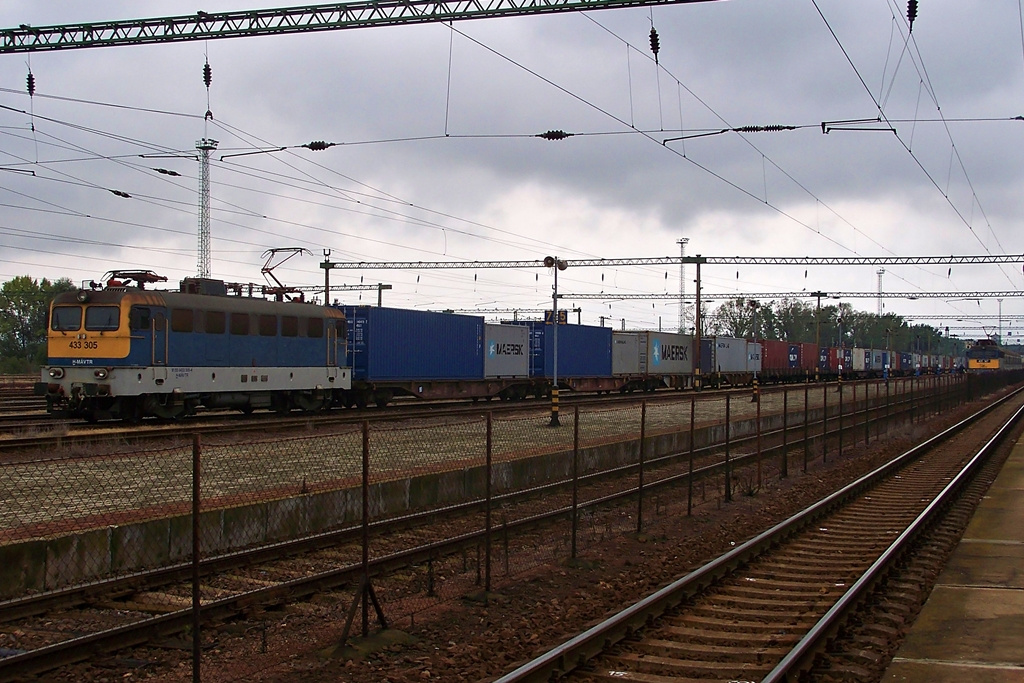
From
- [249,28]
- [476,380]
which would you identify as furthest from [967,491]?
[476,380]

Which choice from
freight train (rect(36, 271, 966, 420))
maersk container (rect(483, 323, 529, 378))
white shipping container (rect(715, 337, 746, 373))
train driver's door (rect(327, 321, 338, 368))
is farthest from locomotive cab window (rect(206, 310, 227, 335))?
white shipping container (rect(715, 337, 746, 373))

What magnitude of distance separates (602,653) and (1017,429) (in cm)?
3359

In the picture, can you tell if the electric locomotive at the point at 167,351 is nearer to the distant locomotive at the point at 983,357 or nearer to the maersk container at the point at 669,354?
the maersk container at the point at 669,354

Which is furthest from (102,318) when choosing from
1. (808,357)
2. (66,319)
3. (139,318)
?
(808,357)

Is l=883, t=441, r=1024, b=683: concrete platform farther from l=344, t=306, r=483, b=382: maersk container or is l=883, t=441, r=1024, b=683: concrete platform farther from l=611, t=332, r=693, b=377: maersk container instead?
l=611, t=332, r=693, b=377: maersk container

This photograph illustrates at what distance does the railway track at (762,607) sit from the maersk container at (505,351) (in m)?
21.7

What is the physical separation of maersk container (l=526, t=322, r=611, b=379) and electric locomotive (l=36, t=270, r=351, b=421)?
49.6ft

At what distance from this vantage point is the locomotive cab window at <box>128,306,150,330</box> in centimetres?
2227

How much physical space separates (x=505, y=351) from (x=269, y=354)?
13652 mm

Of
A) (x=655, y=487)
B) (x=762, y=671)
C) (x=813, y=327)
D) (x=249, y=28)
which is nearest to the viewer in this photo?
(x=762, y=671)

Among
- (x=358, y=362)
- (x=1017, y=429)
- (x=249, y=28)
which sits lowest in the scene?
(x=1017, y=429)

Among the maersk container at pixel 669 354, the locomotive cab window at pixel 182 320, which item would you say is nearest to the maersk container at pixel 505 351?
the maersk container at pixel 669 354

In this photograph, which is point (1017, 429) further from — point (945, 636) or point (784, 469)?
point (945, 636)

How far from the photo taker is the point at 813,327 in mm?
148125
